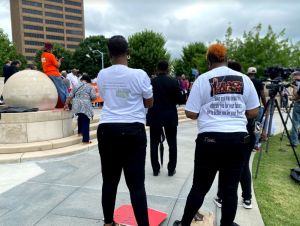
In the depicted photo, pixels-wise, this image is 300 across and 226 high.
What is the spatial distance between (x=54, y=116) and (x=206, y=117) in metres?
5.30

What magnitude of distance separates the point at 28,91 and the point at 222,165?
5.93 metres

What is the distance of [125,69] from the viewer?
9.21 ft

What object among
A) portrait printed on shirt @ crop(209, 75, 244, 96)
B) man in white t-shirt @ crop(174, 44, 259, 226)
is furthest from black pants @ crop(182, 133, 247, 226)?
portrait printed on shirt @ crop(209, 75, 244, 96)

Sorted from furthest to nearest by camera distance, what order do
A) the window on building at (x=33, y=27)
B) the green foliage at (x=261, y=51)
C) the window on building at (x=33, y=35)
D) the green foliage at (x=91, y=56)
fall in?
the window on building at (x=33, y=27), the window on building at (x=33, y=35), the green foliage at (x=91, y=56), the green foliage at (x=261, y=51)

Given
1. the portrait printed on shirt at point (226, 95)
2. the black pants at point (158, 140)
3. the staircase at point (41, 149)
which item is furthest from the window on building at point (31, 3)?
the portrait printed on shirt at point (226, 95)

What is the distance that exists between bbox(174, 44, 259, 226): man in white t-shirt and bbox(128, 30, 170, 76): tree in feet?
138

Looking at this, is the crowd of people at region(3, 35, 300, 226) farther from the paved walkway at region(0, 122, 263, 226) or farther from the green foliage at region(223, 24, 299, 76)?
the green foliage at region(223, 24, 299, 76)

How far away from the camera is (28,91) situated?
742 cm

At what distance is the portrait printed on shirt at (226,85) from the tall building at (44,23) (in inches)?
4625

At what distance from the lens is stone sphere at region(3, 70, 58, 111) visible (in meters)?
7.41

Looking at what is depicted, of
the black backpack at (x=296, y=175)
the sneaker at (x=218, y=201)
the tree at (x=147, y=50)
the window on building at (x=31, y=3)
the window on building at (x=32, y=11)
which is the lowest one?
the black backpack at (x=296, y=175)

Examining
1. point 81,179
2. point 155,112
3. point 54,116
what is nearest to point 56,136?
point 54,116

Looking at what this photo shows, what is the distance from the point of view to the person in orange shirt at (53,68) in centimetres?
822

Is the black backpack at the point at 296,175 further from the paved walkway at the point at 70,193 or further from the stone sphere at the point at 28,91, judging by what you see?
the stone sphere at the point at 28,91
